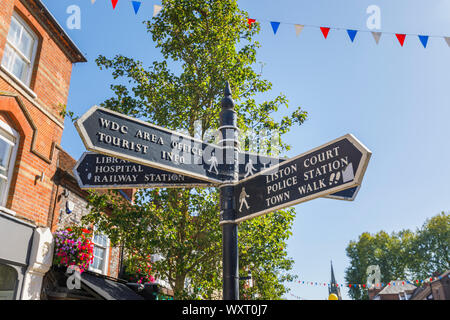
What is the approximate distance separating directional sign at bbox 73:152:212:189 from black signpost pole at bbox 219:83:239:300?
0.20 metres

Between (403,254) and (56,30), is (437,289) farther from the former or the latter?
(56,30)

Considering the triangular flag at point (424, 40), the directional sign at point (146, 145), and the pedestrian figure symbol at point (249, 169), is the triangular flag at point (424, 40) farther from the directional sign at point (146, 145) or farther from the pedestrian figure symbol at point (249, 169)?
the directional sign at point (146, 145)

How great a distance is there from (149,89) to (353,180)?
744cm

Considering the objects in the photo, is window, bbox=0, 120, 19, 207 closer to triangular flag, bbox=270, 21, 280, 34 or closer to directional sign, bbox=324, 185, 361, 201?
triangular flag, bbox=270, 21, 280, 34

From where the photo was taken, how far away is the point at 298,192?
109 inches

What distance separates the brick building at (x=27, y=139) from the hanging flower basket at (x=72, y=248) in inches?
11.4

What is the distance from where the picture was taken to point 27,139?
8.42 meters

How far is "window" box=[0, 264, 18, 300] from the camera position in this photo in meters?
7.57

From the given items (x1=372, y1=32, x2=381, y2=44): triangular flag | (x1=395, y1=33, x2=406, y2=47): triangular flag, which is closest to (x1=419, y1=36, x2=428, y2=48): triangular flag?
(x1=395, y1=33, x2=406, y2=47): triangular flag

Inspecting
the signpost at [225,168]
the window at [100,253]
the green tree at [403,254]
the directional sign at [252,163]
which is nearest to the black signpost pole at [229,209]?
the signpost at [225,168]

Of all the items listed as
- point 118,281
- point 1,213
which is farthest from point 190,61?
point 118,281

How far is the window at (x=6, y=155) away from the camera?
7.73m
